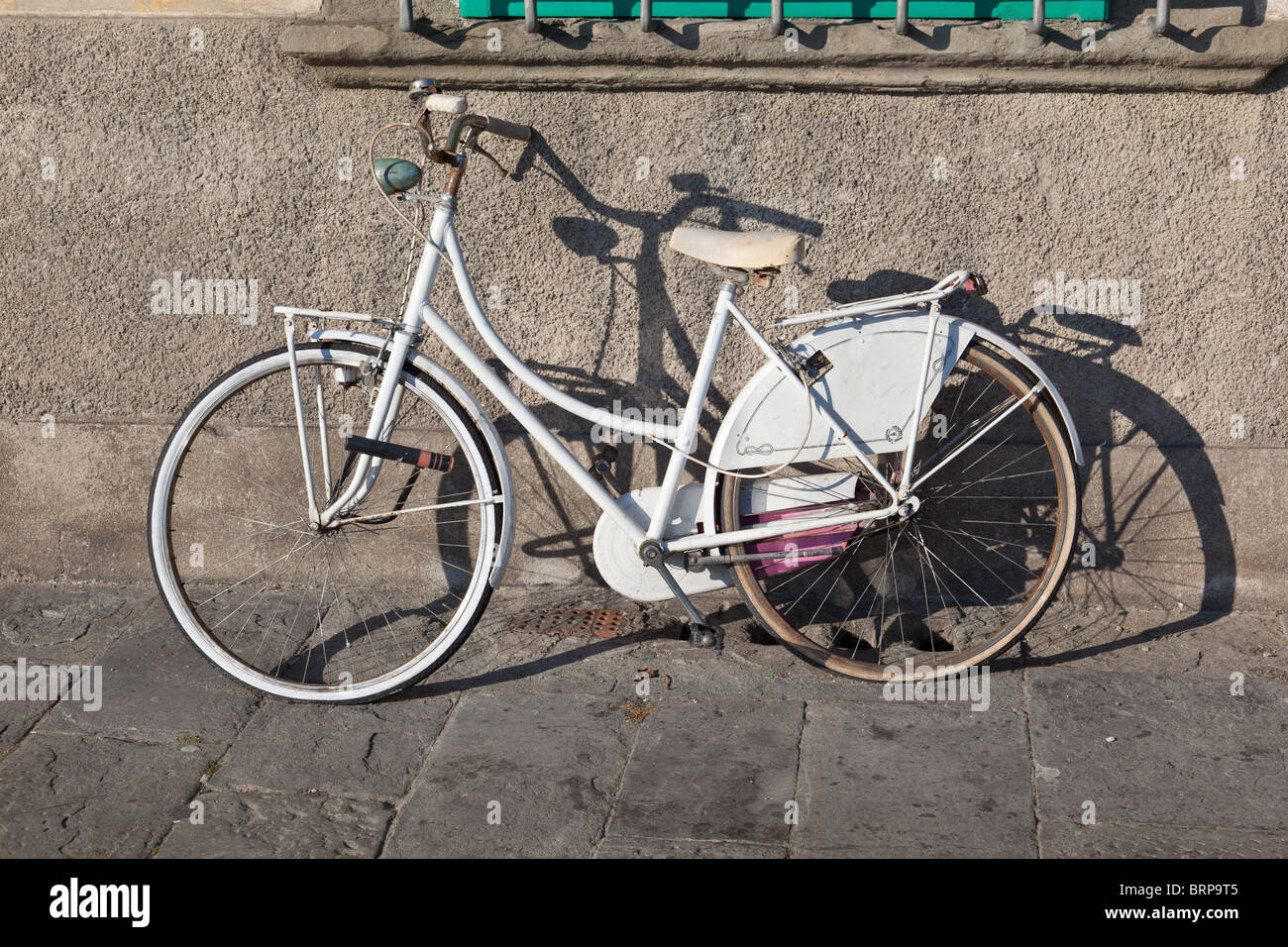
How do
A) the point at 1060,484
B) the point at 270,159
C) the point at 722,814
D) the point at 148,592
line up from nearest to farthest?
the point at 722,814, the point at 1060,484, the point at 270,159, the point at 148,592

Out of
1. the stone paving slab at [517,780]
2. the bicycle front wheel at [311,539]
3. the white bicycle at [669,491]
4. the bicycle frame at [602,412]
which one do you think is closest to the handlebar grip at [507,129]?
the white bicycle at [669,491]

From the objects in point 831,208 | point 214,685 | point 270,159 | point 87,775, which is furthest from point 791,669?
point 270,159

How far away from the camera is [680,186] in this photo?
4.07m

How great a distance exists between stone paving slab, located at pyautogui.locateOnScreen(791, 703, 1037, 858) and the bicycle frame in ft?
1.97

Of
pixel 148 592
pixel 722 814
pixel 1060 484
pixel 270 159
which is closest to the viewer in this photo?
pixel 722 814

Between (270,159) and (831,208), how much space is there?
181 cm

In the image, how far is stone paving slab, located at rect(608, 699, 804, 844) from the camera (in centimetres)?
319

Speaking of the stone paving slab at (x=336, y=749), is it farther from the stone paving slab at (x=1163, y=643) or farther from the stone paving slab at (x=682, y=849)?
the stone paving slab at (x=1163, y=643)

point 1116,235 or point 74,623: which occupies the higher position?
point 1116,235

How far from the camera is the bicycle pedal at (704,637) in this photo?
3.80 meters

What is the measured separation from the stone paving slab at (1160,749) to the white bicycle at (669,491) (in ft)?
1.02

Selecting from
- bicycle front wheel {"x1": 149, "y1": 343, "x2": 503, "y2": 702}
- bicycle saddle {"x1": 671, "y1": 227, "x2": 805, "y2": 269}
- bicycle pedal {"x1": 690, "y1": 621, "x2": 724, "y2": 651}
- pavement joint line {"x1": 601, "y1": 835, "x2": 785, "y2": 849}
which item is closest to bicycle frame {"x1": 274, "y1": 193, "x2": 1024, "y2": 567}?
bicycle saddle {"x1": 671, "y1": 227, "x2": 805, "y2": 269}

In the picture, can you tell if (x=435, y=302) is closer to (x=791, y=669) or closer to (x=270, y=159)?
(x=270, y=159)

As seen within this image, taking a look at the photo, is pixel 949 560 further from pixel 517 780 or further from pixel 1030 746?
pixel 517 780
